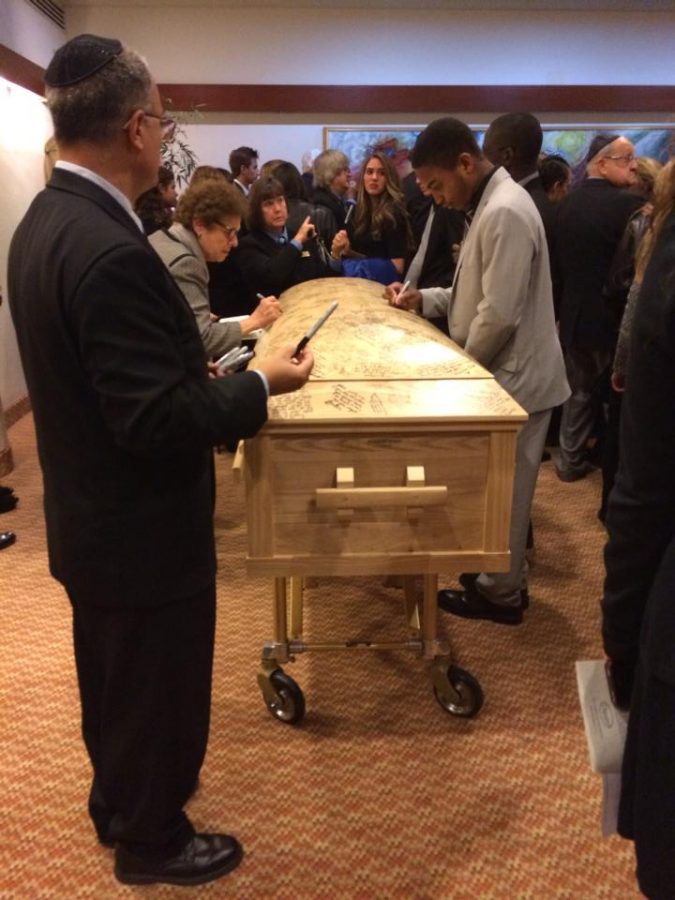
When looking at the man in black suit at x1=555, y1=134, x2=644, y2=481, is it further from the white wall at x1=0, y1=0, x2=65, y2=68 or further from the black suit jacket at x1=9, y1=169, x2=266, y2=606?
the white wall at x1=0, y1=0, x2=65, y2=68

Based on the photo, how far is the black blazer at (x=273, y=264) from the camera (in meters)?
3.77

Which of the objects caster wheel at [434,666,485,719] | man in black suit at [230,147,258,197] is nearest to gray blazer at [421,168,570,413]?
caster wheel at [434,666,485,719]

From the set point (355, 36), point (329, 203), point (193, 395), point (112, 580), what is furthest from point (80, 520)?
point (355, 36)

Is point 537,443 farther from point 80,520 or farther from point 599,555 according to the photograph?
point 80,520

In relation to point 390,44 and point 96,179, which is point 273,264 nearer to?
point 96,179

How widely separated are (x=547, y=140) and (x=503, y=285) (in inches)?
231

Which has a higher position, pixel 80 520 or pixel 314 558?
pixel 80 520

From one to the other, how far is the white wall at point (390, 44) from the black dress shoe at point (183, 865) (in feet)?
22.8

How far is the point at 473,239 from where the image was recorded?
2355mm

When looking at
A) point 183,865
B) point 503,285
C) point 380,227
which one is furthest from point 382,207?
point 183,865

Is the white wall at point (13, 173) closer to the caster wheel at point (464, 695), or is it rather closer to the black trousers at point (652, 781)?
the caster wheel at point (464, 695)

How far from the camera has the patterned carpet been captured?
176 cm

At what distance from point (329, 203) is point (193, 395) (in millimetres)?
3639

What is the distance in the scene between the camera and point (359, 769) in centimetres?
210
